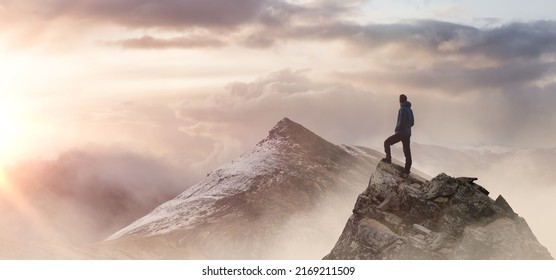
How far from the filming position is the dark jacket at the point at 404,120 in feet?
133

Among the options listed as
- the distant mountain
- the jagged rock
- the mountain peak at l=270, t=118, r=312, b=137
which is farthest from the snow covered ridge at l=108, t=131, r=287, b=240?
the jagged rock

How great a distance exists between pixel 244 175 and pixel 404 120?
134 m

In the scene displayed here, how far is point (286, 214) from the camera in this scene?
5960 inches

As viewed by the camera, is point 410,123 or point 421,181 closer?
point 410,123

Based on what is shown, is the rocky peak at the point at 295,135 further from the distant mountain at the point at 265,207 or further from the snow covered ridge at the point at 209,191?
the snow covered ridge at the point at 209,191

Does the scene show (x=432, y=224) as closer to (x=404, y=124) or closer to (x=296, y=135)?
(x=404, y=124)

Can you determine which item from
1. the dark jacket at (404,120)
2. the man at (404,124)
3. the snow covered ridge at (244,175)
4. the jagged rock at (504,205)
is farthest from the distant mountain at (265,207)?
the jagged rock at (504,205)

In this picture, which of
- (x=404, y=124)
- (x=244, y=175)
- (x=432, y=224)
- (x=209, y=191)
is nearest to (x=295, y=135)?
(x=244, y=175)

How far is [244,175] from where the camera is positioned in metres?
173

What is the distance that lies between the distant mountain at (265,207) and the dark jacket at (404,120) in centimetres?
8746
